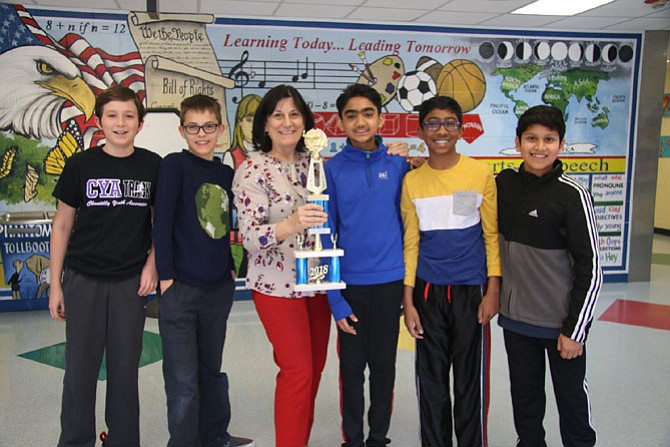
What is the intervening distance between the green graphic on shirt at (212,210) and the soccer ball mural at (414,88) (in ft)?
12.4

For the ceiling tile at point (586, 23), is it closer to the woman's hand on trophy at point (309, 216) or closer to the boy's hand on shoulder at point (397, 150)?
the boy's hand on shoulder at point (397, 150)

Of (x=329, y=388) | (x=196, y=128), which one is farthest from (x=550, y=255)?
(x=329, y=388)

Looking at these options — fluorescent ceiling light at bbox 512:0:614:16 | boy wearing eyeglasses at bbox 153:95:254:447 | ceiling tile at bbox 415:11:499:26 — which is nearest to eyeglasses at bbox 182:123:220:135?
boy wearing eyeglasses at bbox 153:95:254:447

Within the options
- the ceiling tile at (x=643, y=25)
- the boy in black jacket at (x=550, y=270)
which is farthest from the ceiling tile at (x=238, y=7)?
the ceiling tile at (x=643, y=25)

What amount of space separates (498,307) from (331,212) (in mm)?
851

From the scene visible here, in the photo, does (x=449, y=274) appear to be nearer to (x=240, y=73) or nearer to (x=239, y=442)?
(x=239, y=442)

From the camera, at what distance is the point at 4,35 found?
508 centimetres

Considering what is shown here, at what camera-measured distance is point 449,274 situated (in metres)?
2.43

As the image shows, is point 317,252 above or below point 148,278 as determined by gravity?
above

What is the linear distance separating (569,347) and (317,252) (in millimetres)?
1096

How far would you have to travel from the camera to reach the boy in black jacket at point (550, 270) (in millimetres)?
2258

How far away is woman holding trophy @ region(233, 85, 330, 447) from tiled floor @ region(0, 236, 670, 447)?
0.64 m

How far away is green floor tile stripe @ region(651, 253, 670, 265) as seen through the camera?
778 cm

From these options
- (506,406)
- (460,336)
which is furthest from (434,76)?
(460,336)
